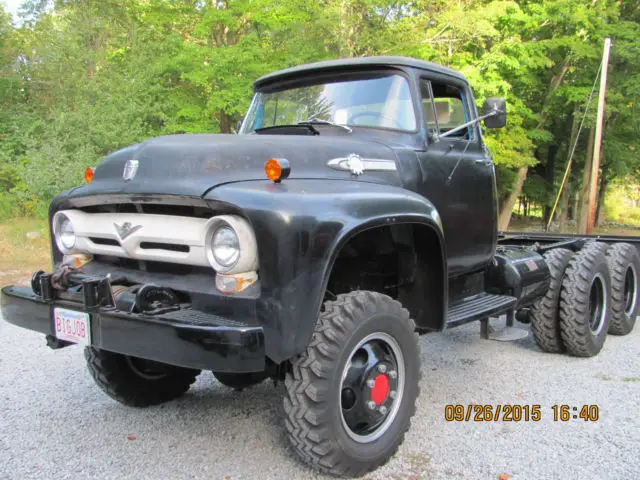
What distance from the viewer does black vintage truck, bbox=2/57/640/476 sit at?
261 centimetres

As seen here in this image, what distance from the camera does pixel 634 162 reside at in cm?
2184

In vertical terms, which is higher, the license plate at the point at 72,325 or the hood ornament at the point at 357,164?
the hood ornament at the point at 357,164

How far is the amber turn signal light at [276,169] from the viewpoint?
2807 mm

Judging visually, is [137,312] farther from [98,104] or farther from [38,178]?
[98,104]

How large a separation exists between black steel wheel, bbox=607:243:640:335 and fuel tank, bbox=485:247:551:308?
4.42 ft

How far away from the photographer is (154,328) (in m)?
2.59

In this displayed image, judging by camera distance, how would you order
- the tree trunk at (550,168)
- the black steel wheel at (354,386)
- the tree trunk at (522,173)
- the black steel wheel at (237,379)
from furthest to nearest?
the tree trunk at (550,168) → the tree trunk at (522,173) → the black steel wheel at (237,379) → the black steel wheel at (354,386)

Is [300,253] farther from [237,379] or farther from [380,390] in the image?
[237,379]

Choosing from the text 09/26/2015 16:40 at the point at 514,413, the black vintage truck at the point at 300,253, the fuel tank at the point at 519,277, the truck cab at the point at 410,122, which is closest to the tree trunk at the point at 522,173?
the fuel tank at the point at 519,277

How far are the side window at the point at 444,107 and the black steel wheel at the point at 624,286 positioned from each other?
103 inches

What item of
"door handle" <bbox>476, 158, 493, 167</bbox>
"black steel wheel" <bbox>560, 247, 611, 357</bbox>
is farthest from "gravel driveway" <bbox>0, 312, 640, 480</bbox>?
"door handle" <bbox>476, 158, 493, 167</bbox>

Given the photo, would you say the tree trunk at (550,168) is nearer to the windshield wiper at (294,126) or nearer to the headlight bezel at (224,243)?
the windshield wiper at (294,126)

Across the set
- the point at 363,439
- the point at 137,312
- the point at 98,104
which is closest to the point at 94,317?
the point at 137,312

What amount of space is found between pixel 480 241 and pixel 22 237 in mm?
12262
